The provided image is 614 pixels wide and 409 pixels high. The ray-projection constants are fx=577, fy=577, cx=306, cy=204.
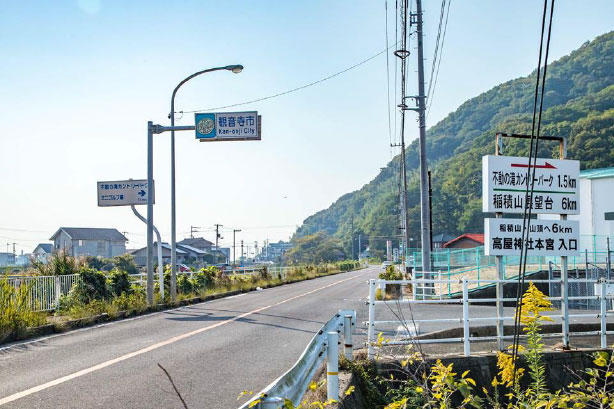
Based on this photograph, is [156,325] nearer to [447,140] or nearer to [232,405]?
[232,405]

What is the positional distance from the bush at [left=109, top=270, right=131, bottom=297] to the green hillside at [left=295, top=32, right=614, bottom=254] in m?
39.4

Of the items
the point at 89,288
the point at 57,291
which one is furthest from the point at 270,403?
the point at 89,288

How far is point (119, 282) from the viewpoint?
740 inches

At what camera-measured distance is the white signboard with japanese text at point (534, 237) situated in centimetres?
953

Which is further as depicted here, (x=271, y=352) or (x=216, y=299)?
(x=216, y=299)

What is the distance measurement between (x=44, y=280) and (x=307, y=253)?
12309 centimetres

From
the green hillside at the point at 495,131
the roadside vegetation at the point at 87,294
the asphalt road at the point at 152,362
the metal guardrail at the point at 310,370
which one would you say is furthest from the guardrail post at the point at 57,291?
the green hillside at the point at 495,131

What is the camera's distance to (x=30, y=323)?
11.6 meters

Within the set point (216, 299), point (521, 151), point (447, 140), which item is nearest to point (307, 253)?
point (447, 140)

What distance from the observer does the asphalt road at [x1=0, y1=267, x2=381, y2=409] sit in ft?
20.4

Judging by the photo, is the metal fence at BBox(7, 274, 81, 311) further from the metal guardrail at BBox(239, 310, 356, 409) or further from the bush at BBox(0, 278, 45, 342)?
the metal guardrail at BBox(239, 310, 356, 409)

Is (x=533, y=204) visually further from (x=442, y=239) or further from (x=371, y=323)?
(x=442, y=239)

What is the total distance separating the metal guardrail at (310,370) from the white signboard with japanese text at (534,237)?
3.58 meters

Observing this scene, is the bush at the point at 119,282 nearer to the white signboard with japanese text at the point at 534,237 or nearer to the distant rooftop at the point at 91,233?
the white signboard with japanese text at the point at 534,237
